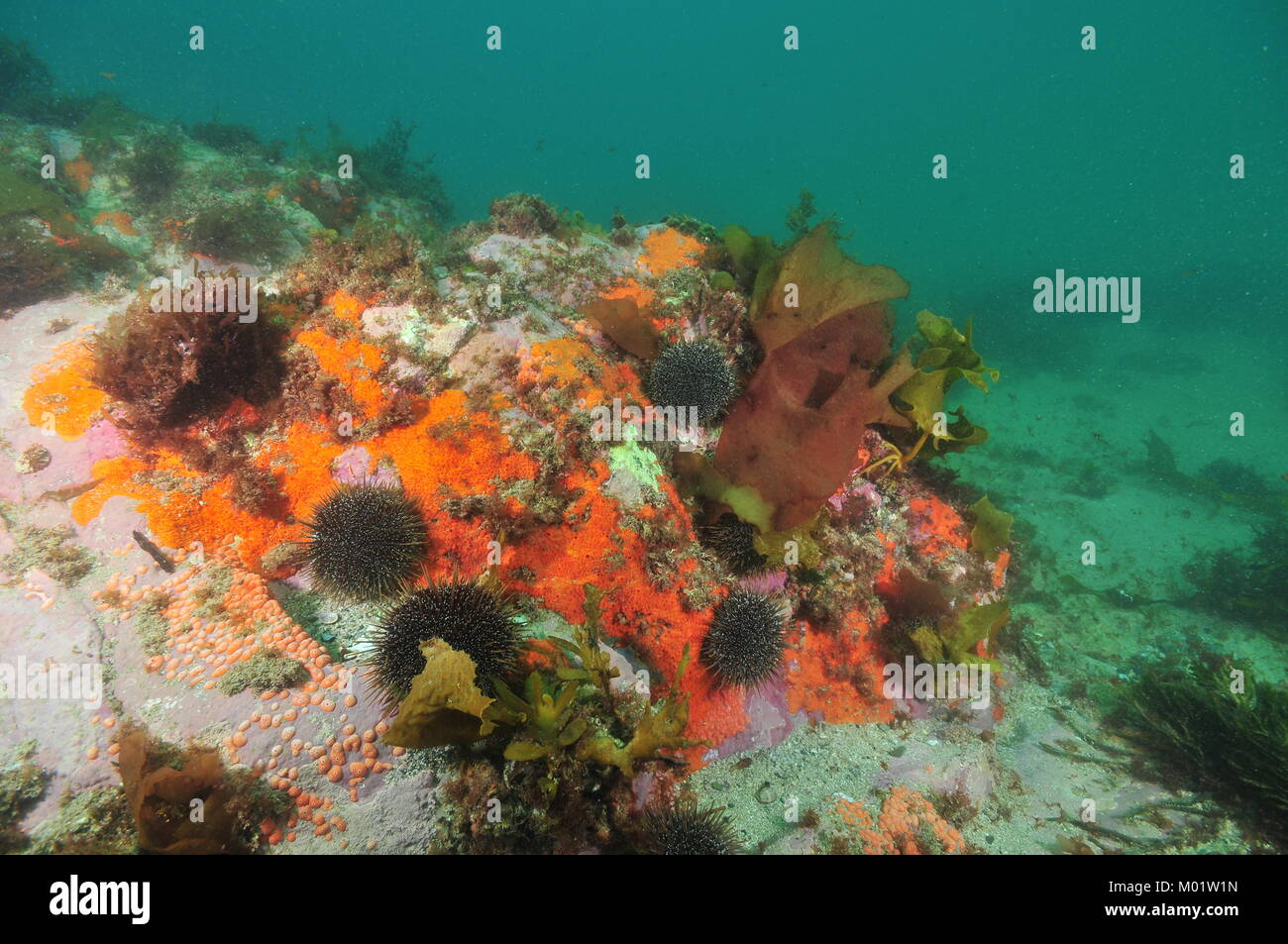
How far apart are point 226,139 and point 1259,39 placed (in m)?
124

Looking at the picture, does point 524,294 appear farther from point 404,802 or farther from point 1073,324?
point 1073,324

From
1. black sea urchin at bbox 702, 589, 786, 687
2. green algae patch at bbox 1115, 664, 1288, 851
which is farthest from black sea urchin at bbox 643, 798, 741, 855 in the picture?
→ green algae patch at bbox 1115, 664, 1288, 851

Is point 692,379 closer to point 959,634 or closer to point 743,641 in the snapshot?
point 743,641

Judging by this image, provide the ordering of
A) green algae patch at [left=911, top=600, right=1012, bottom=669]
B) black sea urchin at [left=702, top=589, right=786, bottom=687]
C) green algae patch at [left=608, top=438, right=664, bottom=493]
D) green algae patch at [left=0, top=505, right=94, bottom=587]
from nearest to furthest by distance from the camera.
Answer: green algae patch at [left=0, top=505, right=94, bottom=587] < black sea urchin at [left=702, top=589, right=786, bottom=687] < green algae patch at [left=608, top=438, right=664, bottom=493] < green algae patch at [left=911, top=600, right=1012, bottom=669]

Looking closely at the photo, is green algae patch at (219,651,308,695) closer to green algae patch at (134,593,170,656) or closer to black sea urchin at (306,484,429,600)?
black sea urchin at (306,484,429,600)

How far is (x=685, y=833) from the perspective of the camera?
14.7 ft

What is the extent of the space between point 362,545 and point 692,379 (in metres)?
4.19

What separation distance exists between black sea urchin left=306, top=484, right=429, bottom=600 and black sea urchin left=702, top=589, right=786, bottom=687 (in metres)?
3.43

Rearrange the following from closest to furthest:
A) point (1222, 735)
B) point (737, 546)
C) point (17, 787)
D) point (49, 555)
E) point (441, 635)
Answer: point (17, 787) < point (441, 635) < point (49, 555) < point (737, 546) < point (1222, 735)

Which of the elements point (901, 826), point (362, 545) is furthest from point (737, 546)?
point (362, 545)

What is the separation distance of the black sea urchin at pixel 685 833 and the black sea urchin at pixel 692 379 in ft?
14.9

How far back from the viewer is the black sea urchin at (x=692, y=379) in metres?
6.49

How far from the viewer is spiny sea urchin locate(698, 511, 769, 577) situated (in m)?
6.46

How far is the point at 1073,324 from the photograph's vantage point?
3259 cm
